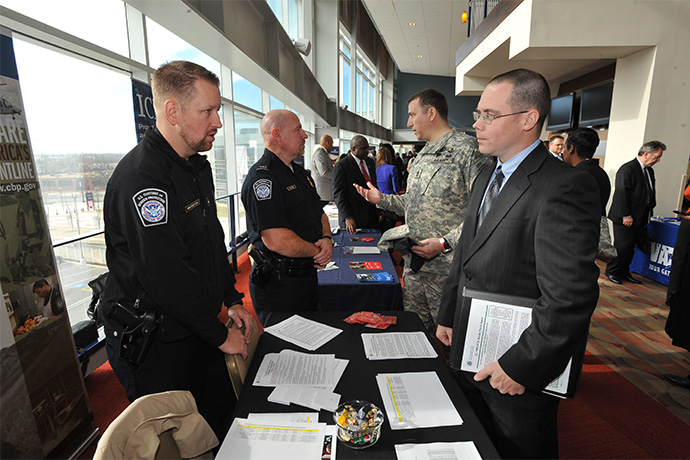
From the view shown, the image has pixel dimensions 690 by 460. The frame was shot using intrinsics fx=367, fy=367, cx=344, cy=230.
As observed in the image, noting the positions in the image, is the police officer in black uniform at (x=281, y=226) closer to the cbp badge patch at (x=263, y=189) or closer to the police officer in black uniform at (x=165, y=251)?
the cbp badge patch at (x=263, y=189)

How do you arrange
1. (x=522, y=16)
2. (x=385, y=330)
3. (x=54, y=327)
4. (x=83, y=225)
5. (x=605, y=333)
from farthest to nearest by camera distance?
(x=522, y=16)
(x=605, y=333)
(x=83, y=225)
(x=54, y=327)
(x=385, y=330)

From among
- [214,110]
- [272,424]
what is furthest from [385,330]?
[214,110]

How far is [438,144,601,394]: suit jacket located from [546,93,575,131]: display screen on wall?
22.9 feet

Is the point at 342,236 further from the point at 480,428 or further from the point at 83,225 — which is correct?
the point at 480,428

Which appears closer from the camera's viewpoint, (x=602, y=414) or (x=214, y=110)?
(x=214, y=110)

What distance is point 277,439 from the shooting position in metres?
0.93

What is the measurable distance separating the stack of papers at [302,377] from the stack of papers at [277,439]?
66 mm

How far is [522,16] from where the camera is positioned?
432 centimetres

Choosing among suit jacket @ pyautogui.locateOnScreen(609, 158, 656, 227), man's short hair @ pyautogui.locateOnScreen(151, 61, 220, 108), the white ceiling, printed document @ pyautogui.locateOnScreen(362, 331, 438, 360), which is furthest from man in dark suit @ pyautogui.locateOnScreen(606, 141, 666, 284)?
the white ceiling

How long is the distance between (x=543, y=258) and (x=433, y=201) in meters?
1.04

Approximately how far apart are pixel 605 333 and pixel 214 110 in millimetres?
3534

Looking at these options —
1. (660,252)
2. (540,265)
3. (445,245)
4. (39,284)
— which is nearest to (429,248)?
(445,245)

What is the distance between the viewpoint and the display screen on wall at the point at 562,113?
7.01 meters

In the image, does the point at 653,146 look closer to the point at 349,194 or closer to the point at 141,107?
the point at 349,194
